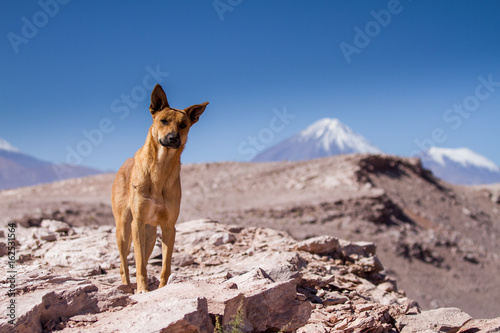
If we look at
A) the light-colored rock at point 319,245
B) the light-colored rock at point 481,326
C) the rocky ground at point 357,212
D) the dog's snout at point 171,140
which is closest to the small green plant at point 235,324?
the dog's snout at point 171,140

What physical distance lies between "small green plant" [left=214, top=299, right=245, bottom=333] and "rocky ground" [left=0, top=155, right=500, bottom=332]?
507 centimetres

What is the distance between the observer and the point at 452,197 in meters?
33.8

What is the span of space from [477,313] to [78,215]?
19.4 metres

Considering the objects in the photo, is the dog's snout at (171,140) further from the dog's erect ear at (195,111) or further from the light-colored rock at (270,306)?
the light-colored rock at (270,306)

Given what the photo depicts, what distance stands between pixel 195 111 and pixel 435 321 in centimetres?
487

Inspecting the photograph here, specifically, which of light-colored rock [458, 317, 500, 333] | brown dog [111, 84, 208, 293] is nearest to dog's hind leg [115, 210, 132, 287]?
brown dog [111, 84, 208, 293]

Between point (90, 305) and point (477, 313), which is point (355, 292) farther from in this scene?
point (477, 313)

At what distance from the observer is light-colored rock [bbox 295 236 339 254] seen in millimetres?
10023

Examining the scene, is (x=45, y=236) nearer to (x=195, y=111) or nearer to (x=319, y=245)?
(x=195, y=111)

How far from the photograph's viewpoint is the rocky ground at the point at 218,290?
450cm

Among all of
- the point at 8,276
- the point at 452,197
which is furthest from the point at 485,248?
the point at 8,276

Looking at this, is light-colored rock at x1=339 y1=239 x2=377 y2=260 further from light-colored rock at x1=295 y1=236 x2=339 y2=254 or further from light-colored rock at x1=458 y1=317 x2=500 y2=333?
light-colored rock at x1=458 y1=317 x2=500 y2=333

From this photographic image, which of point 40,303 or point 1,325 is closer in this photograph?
point 1,325

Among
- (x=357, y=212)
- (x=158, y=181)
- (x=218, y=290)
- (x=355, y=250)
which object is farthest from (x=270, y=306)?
(x=357, y=212)
